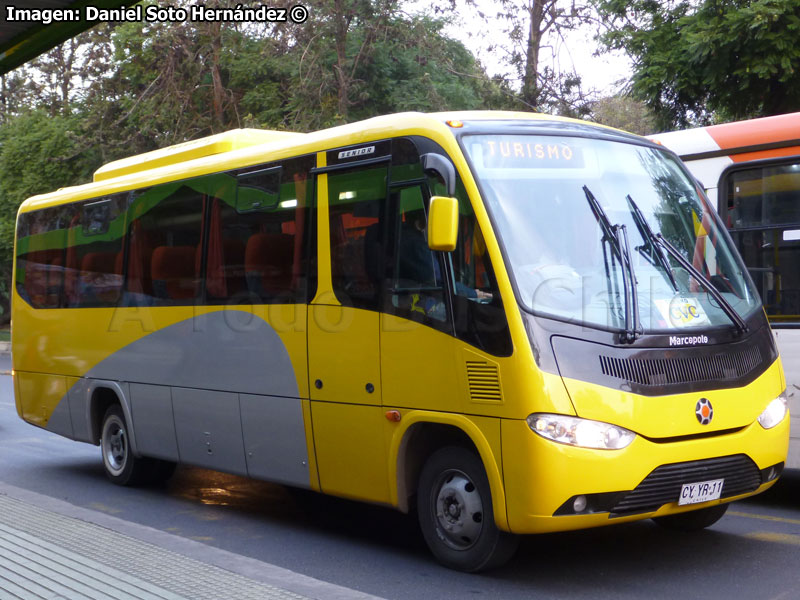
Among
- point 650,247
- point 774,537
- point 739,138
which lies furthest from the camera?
point 739,138

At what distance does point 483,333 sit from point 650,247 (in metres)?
1.25

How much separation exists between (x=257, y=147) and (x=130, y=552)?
11.8 ft

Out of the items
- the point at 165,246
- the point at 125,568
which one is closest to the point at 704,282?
the point at 125,568

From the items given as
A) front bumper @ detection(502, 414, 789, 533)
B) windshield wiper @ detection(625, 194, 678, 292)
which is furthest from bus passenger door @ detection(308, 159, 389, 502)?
windshield wiper @ detection(625, 194, 678, 292)

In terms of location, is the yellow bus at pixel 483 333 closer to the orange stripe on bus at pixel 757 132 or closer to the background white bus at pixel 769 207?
Result: the background white bus at pixel 769 207

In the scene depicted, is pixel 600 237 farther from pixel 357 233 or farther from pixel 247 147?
pixel 247 147

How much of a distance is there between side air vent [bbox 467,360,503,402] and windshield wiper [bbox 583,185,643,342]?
31.0 inches

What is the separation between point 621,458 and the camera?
602 cm

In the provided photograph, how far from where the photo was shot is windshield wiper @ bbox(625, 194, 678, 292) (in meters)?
6.68

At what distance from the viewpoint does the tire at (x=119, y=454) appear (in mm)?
10531

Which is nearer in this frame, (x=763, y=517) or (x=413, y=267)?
(x=413, y=267)

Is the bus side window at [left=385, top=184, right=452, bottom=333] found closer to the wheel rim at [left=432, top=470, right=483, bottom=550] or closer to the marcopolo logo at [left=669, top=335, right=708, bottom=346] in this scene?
the wheel rim at [left=432, top=470, right=483, bottom=550]

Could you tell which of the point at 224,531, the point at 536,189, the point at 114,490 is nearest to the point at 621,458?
the point at 536,189

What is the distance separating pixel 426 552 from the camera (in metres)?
7.42
